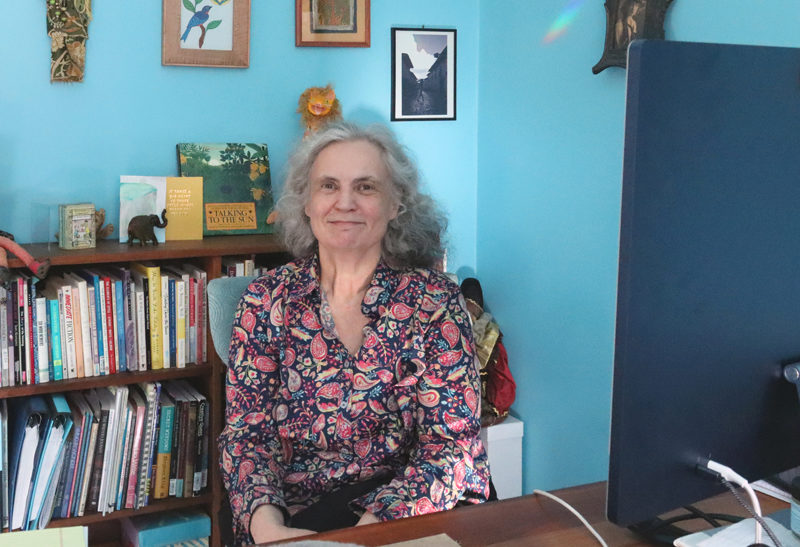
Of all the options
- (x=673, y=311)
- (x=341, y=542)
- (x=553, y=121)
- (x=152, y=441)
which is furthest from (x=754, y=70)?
(x=152, y=441)

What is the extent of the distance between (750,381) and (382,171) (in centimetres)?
106

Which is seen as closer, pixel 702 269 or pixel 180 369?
pixel 702 269

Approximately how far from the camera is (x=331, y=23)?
8.39 feet

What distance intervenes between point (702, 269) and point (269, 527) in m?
0.96

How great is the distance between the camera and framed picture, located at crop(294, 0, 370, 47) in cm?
252

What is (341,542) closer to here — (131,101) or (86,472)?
(86,472)

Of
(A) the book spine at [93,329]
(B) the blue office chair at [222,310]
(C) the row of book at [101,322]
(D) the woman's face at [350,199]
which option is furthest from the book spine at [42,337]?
(D) the woman's face at [350,199]

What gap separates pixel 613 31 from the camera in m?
2.13

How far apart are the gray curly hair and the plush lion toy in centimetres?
61

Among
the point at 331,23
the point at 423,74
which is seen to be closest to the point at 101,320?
the point at 331,23

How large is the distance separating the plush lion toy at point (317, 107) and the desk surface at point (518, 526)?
63.7 inches

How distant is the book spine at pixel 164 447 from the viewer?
7.23 ft

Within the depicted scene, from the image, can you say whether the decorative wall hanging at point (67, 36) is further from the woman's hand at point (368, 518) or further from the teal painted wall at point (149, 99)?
the woman's hand at point (368, 518)

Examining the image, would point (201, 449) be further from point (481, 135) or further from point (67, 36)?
point (481, 135)
